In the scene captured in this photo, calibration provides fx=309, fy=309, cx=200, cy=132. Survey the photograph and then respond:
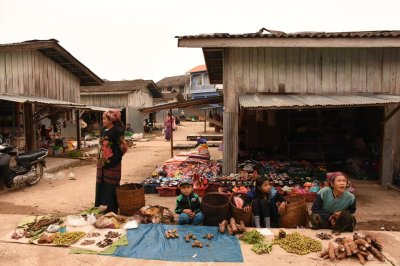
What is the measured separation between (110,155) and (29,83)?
9.40m

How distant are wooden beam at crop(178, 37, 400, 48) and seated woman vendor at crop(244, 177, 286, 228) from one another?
4.32 m

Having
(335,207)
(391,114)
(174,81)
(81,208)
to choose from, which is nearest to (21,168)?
(81,208)

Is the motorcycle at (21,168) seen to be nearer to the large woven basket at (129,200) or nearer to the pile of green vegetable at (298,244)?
the large woven basket at (129,200)

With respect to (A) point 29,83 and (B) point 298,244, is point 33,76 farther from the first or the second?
(B) point 298,244

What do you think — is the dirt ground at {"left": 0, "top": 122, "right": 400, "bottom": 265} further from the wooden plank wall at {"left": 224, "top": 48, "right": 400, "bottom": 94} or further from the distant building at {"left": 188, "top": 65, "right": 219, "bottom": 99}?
the distant building at {"left": 188, "top": 65, "right": 219, "bottom": 99}

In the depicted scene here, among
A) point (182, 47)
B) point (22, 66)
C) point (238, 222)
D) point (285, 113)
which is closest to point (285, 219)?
point (238, 222)

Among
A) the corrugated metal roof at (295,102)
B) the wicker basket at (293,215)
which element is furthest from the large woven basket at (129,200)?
the corrugated metal roof at (295,102)

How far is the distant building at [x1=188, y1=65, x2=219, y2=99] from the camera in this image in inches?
1796

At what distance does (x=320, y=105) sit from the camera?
6.83 metres

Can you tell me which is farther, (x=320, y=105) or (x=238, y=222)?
(x=320, y=105)

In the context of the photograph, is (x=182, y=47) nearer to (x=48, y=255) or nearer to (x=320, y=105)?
(x=320, y=105)

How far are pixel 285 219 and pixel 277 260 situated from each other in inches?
50.7

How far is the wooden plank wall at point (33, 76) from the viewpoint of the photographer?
39.5ft

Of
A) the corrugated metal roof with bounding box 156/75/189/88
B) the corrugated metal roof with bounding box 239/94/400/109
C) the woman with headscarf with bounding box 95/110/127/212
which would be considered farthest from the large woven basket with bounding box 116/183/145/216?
the corrugated metal roof with bounding box 156/75/189/88
